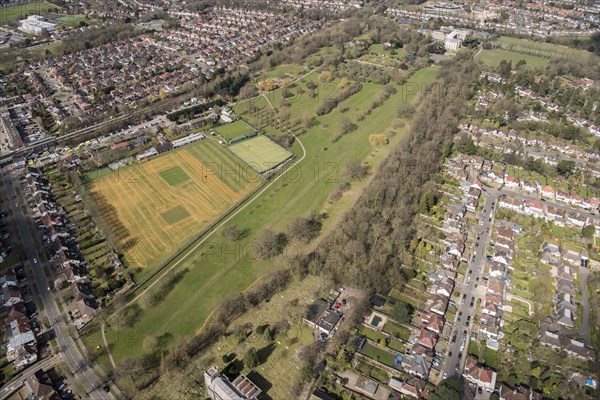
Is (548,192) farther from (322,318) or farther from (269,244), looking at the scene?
(269,244)

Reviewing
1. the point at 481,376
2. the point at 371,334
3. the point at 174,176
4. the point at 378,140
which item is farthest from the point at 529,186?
the point at 174,176

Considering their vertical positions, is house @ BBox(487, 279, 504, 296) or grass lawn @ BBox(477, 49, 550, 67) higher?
grass lawn @ BBox(477, 49, 550, 67)

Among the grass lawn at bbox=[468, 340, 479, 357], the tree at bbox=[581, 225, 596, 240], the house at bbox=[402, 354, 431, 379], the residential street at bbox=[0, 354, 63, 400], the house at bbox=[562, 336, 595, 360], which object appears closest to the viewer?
the residential street at bbox=[0, 354, 63, 400]

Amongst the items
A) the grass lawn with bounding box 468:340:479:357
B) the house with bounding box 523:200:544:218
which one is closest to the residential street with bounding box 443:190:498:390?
the grass lawn with bounding box 468:340:479:357

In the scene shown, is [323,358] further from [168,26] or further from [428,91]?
[168,26]

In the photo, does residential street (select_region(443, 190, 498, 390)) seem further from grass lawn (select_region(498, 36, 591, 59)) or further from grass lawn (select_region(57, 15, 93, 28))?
grass lawn (select_region(57, 15, 93, 28))

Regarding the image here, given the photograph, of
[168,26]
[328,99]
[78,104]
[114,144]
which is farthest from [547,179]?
[168,26]
